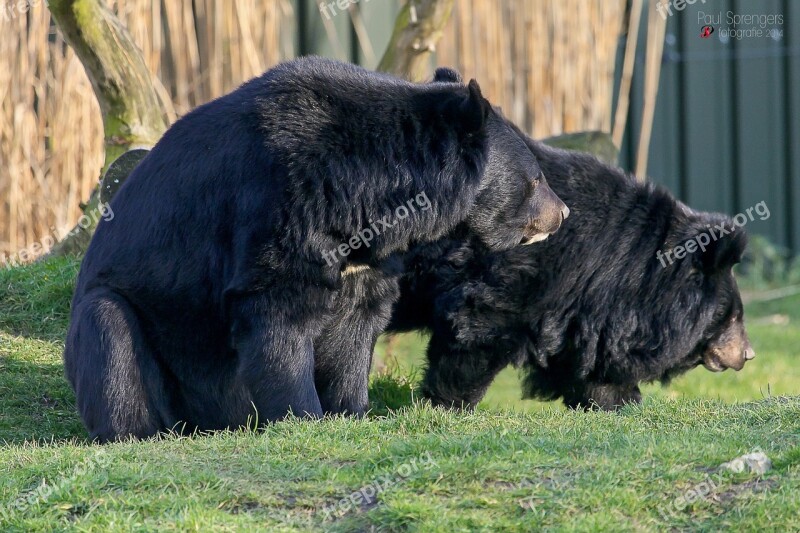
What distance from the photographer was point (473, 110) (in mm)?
4828

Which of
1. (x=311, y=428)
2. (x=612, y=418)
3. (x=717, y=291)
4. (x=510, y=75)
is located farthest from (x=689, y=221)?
(x=510, y=75)

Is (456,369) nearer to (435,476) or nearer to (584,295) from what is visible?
(584,295)

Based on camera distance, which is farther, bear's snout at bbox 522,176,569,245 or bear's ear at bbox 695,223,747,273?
bear's ear at bbox 695,223,747,273

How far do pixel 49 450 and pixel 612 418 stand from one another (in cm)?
238

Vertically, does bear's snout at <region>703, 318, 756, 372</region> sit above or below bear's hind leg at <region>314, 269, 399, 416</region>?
below

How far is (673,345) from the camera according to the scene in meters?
6.07

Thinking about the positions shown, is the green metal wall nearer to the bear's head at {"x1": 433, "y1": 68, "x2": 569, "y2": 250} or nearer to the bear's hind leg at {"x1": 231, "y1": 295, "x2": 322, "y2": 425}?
the bear's head at {"x1": 433, "y1": 68, "x2": 569, "y2": 250}

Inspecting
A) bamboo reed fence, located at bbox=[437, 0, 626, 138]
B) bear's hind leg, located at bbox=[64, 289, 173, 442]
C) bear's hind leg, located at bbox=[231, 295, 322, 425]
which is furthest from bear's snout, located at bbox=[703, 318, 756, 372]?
bamboo reed fence, located at bbox=[437, 0, 626, 138]

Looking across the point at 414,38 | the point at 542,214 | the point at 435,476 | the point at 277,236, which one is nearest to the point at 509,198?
the point at 542,214

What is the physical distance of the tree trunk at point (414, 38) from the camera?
7738 millimetres

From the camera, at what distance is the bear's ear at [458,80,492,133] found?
479cm

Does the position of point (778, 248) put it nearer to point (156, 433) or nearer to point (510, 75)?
point (510, 75)

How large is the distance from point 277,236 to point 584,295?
2075 millimetres

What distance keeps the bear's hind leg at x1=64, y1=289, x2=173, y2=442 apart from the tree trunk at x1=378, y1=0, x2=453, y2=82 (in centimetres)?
350
